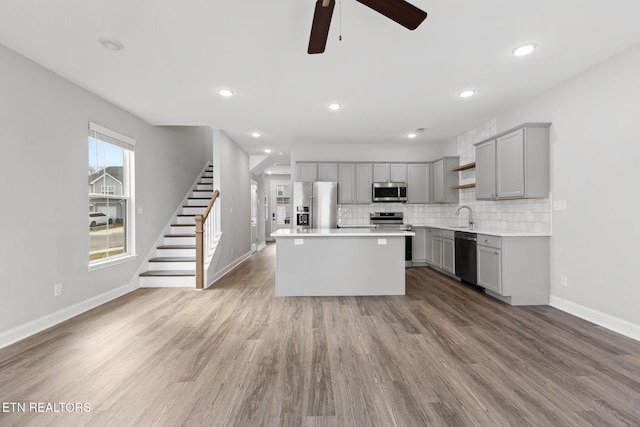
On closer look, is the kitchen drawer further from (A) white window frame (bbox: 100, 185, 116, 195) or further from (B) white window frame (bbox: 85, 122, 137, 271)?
(A) white window frame (bbox: 100, 185, 116, 195)

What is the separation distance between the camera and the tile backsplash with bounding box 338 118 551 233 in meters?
4.01

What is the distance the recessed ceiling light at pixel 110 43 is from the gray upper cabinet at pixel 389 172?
490cm

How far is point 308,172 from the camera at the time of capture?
21.1 feet

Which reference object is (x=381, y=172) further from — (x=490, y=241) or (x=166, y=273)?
(x=166, y=273)

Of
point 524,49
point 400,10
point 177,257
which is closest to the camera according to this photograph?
point 400,10

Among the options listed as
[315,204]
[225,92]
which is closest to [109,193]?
[225,92]

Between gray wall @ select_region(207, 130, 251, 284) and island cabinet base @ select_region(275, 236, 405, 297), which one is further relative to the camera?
gray wall @ select_region(207, 130, 251, 284)

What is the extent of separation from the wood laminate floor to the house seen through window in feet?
3.21

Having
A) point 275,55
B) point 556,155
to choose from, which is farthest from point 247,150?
point 556,155

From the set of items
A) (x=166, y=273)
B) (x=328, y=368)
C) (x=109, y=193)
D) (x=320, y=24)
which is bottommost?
(x=328, y=368)


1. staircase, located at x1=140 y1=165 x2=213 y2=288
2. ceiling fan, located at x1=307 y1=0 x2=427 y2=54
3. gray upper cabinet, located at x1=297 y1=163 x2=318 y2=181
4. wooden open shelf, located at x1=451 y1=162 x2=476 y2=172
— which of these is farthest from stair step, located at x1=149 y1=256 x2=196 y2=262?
wooden open shelf, located at x1=451 y1=162 x2=476 y2=172

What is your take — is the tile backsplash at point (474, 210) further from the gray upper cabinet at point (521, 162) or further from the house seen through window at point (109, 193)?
the house seen through window at point (109, 193)

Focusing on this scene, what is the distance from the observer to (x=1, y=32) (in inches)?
97.8

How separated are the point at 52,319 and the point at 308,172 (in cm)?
466
